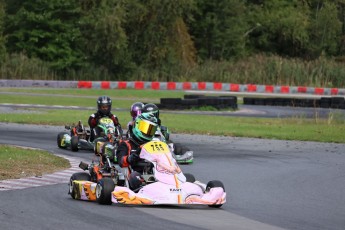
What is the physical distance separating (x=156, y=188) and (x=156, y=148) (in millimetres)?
718

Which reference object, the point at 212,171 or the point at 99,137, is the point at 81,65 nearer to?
the point at 99,137

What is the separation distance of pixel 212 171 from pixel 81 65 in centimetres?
3782

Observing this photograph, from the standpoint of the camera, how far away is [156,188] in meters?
9.75

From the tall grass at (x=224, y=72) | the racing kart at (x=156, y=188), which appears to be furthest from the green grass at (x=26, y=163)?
the tall grass at (x=224, y=72)

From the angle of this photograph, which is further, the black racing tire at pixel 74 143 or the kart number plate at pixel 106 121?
the black racing tire at pixel 74 143

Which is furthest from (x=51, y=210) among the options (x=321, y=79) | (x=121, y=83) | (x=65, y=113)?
(x=321, y=79)

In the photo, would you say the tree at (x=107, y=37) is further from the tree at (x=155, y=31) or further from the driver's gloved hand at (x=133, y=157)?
the driver's gloved hand at (x=133, y=157)

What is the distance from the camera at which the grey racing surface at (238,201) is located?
8.58m

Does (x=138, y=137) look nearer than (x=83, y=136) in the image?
Yes

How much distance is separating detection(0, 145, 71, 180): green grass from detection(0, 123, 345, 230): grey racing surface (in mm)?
910

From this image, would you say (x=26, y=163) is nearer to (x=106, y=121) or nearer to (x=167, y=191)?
(x=106, y=121)

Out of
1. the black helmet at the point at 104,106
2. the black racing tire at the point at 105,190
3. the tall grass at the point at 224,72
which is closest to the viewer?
the black racing tire at the point at 105,190

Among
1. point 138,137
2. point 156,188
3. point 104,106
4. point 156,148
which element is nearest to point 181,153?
point 104,106

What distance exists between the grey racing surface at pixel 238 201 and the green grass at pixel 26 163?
0.91 metres
